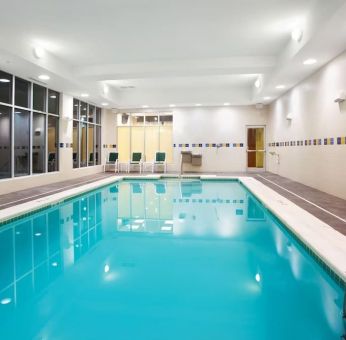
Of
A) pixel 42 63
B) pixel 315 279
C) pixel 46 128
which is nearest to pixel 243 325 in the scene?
pixel 315 279

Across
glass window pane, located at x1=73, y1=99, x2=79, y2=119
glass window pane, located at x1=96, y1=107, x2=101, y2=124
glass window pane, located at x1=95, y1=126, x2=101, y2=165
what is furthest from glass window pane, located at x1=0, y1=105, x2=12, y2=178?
glass window pane, located at x1=96, y1=107, x2=101, y2=124

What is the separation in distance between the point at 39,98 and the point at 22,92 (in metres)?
0.73

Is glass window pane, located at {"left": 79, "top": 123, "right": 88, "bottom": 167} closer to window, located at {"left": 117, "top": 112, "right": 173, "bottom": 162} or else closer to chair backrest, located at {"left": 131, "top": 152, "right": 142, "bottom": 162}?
chair backrest, located at {"left": 131, "top": 152, "right": 142, "bottom": 162}

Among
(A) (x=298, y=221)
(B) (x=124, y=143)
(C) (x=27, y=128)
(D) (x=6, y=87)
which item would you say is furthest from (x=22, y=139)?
(A) (x=298, y=221)

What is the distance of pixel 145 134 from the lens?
43.2ft

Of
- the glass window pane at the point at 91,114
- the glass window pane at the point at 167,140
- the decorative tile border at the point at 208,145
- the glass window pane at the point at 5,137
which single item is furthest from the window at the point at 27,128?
the decorative tile border at the point at 208,145

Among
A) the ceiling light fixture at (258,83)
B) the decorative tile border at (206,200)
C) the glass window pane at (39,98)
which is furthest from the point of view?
the ceiling light fixture at (258,83)

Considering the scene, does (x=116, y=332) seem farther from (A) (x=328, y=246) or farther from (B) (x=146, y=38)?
(B) (x=146, y=38)

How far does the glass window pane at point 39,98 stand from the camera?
8219mm

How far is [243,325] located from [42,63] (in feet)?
20.5

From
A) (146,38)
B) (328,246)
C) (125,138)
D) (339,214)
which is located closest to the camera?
(328,246)

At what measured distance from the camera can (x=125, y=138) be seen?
13.3m

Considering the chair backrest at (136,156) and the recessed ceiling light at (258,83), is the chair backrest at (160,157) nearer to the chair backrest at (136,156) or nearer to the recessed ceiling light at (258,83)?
the chair backrest at (136,156)

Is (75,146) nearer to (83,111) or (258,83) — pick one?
(83,111)
